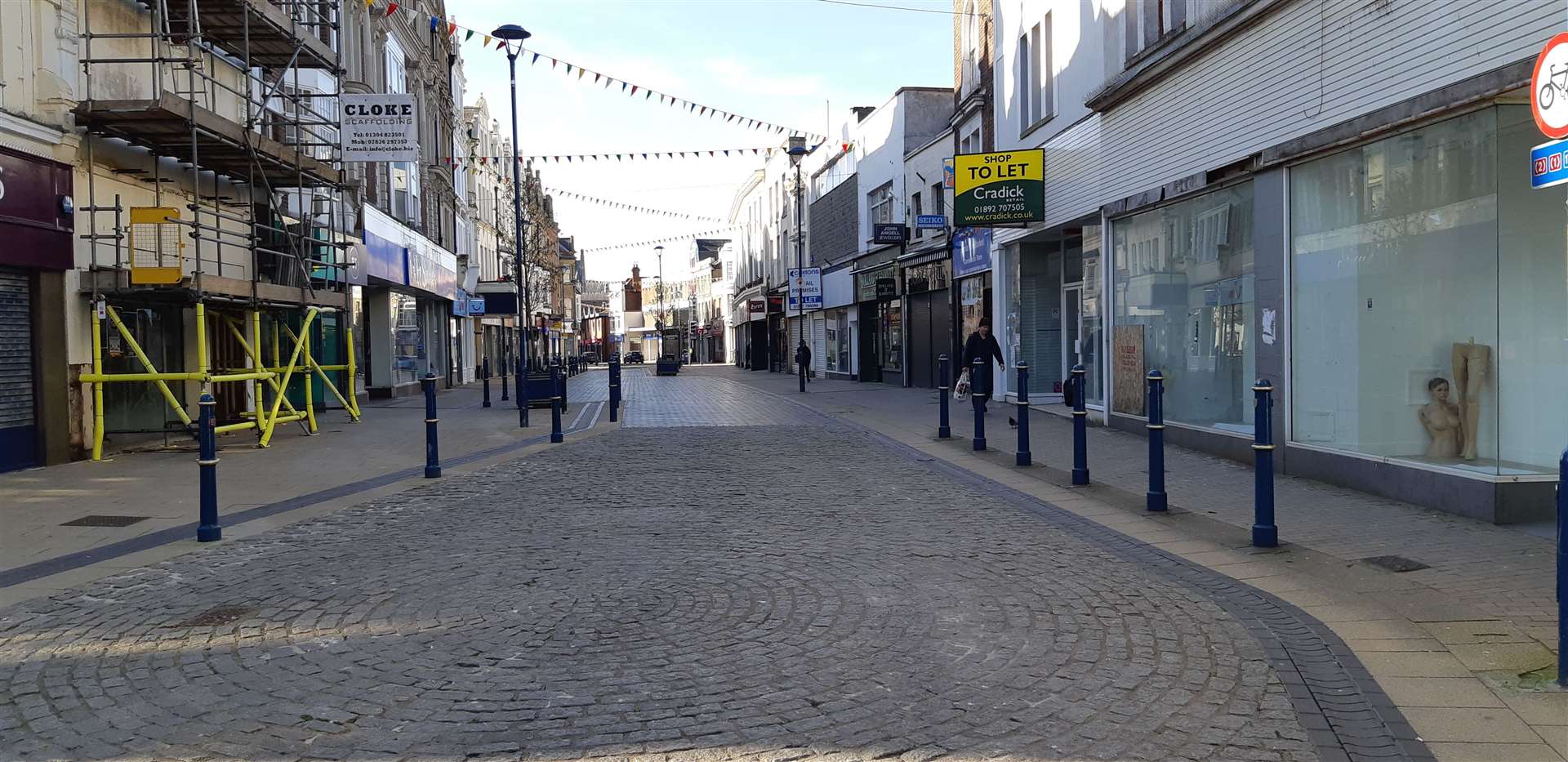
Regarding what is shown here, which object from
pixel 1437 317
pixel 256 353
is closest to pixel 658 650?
pixel 1437 317

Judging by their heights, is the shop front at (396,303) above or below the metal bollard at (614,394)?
above

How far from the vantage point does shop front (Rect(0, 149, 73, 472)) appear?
1121 cm

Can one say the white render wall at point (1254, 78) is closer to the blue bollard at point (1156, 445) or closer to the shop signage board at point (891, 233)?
the blue bollard at point (1156, 445)

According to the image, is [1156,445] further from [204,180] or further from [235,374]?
[204,180]

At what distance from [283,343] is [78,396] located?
7746 mm

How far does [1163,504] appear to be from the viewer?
27.9ft

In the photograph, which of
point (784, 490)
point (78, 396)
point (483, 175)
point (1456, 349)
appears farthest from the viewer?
point (483, 175)

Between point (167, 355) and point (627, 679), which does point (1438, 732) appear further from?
point (167, 355)

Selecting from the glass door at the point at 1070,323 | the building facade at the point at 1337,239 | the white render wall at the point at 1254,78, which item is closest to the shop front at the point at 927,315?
the glass door at the point at 1070,323

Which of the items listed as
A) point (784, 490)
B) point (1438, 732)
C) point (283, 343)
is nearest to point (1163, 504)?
point (784, 490)

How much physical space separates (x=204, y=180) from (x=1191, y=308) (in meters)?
13.5

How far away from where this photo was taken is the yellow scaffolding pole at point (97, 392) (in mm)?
12359

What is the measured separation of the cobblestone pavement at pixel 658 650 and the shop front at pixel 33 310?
5575 millimetres

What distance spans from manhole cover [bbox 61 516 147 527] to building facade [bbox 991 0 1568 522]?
395 inches
